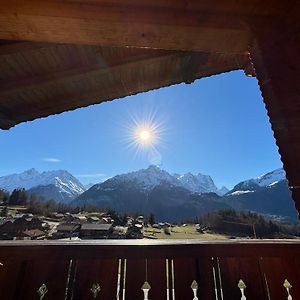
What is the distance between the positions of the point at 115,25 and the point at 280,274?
2.35m

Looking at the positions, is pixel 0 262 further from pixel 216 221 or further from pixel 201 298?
pixel 216 221

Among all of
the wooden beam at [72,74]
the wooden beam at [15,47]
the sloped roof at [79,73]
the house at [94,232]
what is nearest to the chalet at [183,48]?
the wooden beam at [15,47]

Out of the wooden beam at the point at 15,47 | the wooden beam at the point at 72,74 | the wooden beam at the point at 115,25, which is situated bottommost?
the wooden beam at the point at 115,25

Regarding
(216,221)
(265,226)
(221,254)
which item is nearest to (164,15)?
(221,254)

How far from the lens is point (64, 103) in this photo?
4.02 meters

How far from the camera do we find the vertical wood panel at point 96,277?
70.9 inches

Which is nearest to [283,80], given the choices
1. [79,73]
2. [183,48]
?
[183,48]

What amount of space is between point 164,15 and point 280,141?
120 centimetres

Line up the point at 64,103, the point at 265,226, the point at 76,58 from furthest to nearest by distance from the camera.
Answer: the point at 265,226 → the point at 64,103 → the point at 76,58

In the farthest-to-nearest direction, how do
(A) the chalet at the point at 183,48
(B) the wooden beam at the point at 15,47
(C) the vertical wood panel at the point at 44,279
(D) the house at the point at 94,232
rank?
(D) the house at the point at 94,232
(B) the wooden beam at the point at 15,47
(C) the vertical wood panel at the point at 44,279
(A) the chalet at the point at 183,48

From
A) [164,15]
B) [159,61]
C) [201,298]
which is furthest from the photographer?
[159,61]

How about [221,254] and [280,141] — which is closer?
[280,141]

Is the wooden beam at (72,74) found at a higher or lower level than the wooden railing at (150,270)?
higher

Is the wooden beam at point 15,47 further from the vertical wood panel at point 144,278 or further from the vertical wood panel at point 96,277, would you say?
the vertical wood panel at point 144,278
